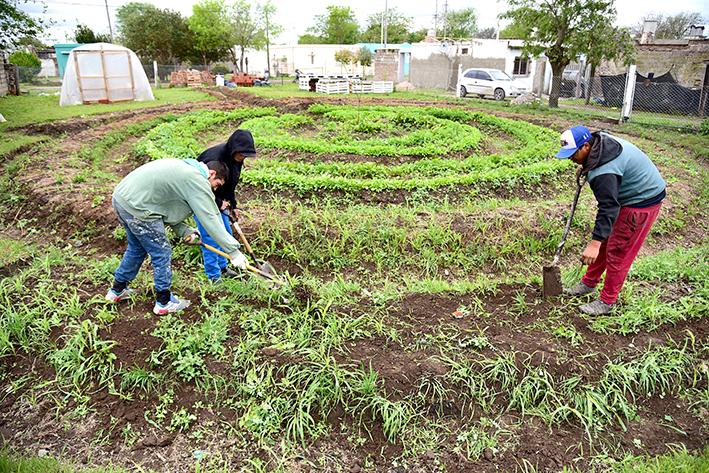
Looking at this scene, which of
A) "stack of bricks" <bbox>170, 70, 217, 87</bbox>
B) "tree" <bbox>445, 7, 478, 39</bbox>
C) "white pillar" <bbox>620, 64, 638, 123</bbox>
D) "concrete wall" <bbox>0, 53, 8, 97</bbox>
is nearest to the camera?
"white pillar" <bbox>620, 64, 638, 123</bbox>

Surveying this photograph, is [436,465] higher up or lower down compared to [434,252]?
lower down

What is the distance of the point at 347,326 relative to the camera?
3.74 m

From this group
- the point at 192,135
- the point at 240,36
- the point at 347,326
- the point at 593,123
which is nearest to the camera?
the point at 347,326

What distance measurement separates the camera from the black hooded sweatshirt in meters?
4.34

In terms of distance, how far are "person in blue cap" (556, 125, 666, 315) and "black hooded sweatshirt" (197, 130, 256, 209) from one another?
2.80 meters

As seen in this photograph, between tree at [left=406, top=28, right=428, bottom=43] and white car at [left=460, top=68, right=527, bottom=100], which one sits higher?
tree at [left=406, top=28, right=428, bottom=43]

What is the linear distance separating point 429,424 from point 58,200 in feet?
19.9

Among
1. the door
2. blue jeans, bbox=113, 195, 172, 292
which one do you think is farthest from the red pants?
the door

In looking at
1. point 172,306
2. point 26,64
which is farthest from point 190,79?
point 172,306

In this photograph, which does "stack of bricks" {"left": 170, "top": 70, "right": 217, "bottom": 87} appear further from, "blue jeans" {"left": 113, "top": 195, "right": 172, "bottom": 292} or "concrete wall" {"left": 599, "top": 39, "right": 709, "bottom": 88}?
"blue jeans" {"left": 113, "top": 195, "right": 172, "bottom": 292}

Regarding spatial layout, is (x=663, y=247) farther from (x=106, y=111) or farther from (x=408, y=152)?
(x=106, y=111)

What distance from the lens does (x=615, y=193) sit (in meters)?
3.57

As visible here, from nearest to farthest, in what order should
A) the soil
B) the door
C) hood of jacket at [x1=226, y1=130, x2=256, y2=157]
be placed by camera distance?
1. the soil
2. hood of jacket at [x1=226, y1=130, x2=256, y2=157]
3. the door

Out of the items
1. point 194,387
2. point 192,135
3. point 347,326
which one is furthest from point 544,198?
point 192,135
